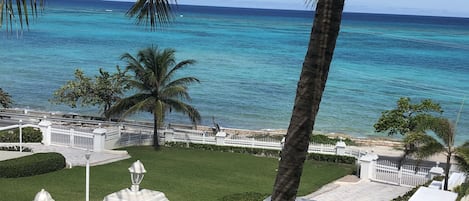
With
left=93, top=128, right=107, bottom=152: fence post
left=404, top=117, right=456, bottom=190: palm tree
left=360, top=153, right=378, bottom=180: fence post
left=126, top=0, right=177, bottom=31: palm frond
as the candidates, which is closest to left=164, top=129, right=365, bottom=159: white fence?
left=360, top=153, right=378, bottom=180: fence post

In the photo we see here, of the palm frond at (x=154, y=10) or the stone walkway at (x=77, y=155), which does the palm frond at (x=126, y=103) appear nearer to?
the stone walkway at (x=77, y=155)

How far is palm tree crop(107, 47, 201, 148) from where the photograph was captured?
70.4ft

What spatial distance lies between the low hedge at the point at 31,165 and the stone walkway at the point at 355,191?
25.1 ft

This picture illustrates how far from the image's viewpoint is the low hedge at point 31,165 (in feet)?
49.2

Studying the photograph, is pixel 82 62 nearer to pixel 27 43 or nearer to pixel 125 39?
pixel 27 43

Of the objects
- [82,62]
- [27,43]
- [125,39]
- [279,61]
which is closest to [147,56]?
[82,62]

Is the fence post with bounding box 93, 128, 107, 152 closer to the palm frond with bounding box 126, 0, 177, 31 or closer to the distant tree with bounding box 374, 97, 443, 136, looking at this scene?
the distant tree with bounding box 374, 97, 443, 136

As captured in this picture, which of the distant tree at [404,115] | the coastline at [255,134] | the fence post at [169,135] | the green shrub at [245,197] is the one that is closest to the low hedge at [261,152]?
the fence post at [169,135]

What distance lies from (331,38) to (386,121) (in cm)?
2185

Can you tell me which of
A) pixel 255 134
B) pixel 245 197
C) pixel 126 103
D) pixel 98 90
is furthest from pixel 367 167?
pixel 98 90

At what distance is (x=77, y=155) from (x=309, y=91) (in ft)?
53.3

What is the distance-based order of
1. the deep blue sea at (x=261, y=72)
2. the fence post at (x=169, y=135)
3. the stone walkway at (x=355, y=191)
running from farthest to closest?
the deep blue sea at (x=261, y=72) < the fence post at (x=169, y=135) < the stone walkway at (x=355, y=191)

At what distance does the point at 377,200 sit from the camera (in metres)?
15.9

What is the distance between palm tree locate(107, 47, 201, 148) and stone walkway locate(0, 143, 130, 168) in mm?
2207
